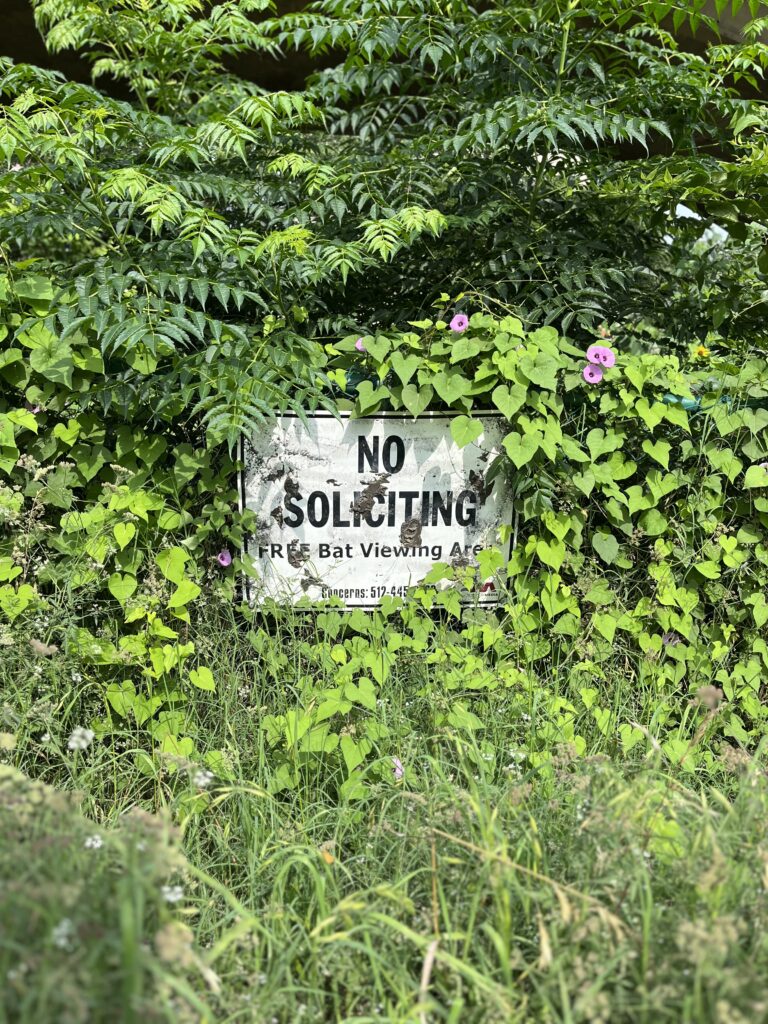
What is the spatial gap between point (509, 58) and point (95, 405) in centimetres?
186

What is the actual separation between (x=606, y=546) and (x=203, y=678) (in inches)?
51.2

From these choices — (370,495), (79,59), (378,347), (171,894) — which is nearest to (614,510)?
(370,495)

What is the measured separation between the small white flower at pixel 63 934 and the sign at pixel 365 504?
4.34 feet

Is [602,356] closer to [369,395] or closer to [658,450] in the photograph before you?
[658,450]

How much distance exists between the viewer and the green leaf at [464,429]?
2369 millimetres

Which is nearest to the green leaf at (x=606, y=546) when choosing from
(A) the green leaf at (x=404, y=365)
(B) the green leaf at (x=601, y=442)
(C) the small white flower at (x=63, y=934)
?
(B) the green leaf at (x=601, y=442)

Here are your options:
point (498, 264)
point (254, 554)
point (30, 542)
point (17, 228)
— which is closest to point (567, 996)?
point (254, 554)

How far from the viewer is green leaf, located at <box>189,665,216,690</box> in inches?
88.0

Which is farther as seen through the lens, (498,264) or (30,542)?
(498,264)

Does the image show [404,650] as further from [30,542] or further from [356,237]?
[356,237]

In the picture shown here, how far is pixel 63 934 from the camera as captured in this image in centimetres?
114

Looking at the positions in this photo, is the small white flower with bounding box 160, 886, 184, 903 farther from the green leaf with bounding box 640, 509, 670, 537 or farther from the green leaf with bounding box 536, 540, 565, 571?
the green leaf with bounding box 640, 509, 670, 537

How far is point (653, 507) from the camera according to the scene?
2492mm

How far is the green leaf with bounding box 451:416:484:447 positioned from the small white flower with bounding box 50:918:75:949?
5.37ft
